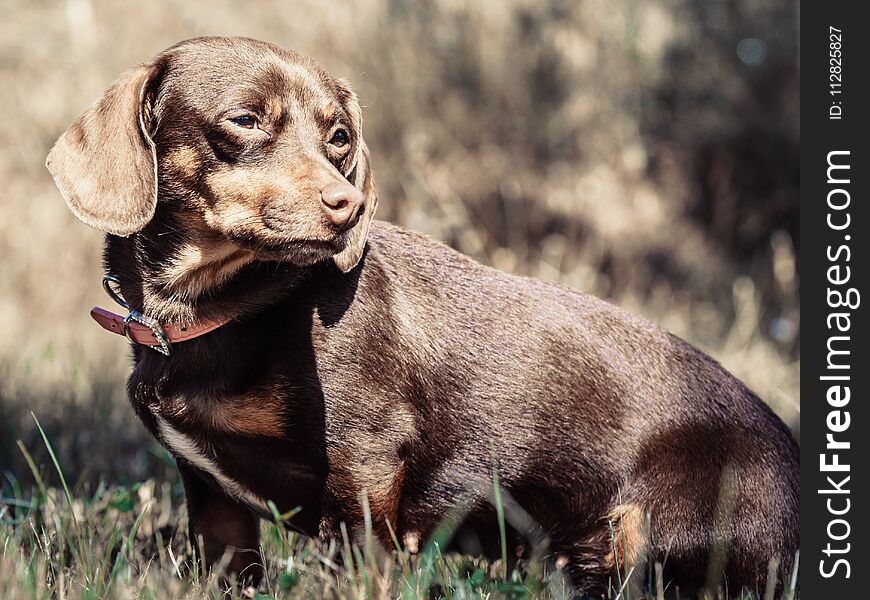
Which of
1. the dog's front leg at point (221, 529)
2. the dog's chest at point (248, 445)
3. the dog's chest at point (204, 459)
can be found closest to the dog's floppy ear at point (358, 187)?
the dog's chest at point (248, 445)

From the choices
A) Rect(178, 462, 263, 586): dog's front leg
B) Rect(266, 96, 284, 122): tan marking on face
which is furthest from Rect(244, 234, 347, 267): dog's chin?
Rect(178, 462, 263, 586): dog's front leg

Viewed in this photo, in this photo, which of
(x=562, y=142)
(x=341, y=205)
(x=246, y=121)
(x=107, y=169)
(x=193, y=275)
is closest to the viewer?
(x=341, y=205)

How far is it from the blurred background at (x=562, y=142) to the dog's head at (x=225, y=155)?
372 cm

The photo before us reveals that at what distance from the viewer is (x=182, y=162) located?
277cm

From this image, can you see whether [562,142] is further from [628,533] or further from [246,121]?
[246,121]

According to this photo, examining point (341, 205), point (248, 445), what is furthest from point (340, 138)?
point (248, 445)

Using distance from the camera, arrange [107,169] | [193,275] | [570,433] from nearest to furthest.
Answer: [107,169], [193,275], [570,433]

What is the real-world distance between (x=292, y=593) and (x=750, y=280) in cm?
510

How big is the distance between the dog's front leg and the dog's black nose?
3.30 feet

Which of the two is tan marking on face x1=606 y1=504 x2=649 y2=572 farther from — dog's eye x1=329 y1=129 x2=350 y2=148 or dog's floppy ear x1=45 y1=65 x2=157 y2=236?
dog's floppy ear x1=45 y1=65 x2=157 y2=236

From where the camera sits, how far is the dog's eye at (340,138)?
2.92 meters

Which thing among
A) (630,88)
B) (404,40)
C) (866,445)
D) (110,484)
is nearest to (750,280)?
(630,88)

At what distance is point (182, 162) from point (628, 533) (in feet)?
5.43

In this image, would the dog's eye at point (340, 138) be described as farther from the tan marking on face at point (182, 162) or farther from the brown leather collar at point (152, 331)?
the brown leather collar at point (152, 331)
